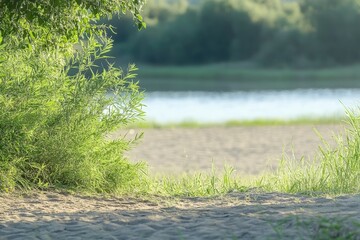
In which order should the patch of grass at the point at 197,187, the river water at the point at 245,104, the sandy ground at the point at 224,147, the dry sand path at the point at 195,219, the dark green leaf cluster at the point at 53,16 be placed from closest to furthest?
the dry sand path at the point at 195,219
the dark green leaf cluster at the point at 53,16
the patch of grass at the point at 197,187
the sandy ground at the point at 224,147
the river water at the point at 245,104

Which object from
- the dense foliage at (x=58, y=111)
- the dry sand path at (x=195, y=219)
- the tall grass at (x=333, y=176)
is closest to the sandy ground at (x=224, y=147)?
the tall grass at (x=333, y=176)

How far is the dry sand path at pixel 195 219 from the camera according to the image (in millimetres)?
6383

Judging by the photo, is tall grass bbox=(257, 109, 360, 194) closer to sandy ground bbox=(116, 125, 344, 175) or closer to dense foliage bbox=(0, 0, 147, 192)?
dense foliage bbox=(0, 0, 147, 192)

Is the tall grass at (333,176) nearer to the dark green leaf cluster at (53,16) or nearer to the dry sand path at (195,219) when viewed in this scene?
the dry sand path at (195,219)

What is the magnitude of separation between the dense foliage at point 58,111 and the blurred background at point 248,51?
89.1ft

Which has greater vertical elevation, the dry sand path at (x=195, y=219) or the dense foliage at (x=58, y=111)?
the dense foliage at (x=58, y=111)

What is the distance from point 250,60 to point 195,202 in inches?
1688

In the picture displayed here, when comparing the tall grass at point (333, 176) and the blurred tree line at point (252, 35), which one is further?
the blurred tree line at point (252, 35)

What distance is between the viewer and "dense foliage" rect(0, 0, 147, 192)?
8617 millimetres

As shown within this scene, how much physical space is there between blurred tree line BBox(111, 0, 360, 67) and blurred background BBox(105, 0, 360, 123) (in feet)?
0.18

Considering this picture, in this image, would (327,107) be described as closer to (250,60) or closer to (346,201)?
(250,60)

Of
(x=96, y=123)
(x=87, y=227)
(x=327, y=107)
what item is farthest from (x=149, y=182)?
(x=327, y=107)

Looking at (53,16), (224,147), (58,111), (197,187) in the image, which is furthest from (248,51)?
(53,16)

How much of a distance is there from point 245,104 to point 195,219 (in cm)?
2770
